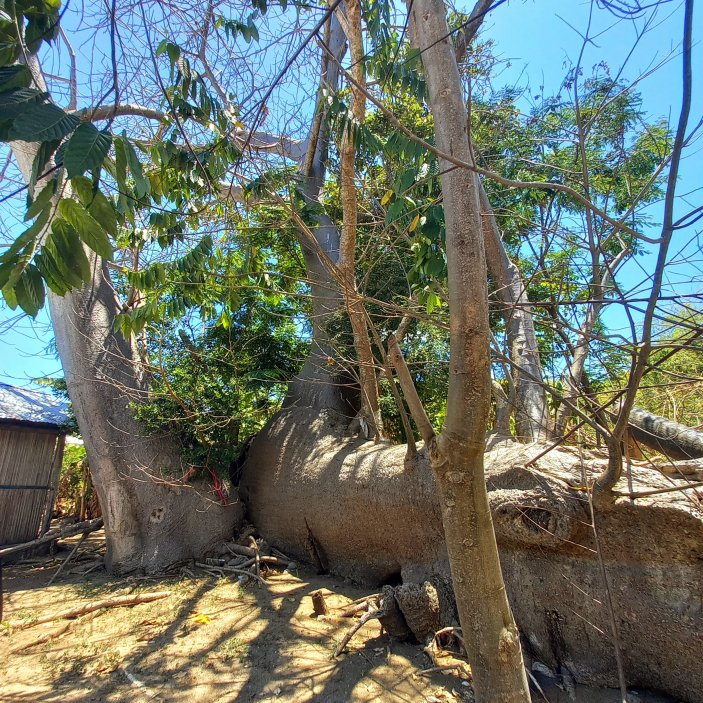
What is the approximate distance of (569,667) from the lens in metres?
3.04

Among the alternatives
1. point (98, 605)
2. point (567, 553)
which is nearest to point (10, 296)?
point (567, 553)

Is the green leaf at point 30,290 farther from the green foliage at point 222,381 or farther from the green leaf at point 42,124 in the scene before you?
the green foliage at point 222,381

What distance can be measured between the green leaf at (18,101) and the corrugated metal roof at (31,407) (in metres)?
6.69

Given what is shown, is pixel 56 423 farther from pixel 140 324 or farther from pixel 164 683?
pixel 164 683

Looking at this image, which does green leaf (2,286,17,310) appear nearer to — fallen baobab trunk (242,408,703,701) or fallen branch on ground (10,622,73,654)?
fallen baobab trunk (242,408,703,701)

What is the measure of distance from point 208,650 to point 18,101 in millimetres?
3817

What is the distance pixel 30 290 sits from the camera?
1.15 meters

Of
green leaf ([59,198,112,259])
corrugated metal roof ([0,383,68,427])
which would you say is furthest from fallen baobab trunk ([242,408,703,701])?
corrugated metal roof ([0,383,68,427])

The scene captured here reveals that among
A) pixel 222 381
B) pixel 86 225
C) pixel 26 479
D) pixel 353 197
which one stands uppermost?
pixel 353 197

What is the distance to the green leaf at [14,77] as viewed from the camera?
1.11 meters

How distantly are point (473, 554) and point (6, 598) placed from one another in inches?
211

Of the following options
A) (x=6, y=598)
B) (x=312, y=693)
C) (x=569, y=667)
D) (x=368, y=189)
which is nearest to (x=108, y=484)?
(x=6, y=598)

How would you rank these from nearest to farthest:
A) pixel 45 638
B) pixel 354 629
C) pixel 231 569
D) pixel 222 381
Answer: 1. pixel 354 629
2. pixel 45 638
3. pixel 231 569
4. pixel 222 381

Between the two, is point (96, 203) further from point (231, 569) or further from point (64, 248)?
point (231, 569)
